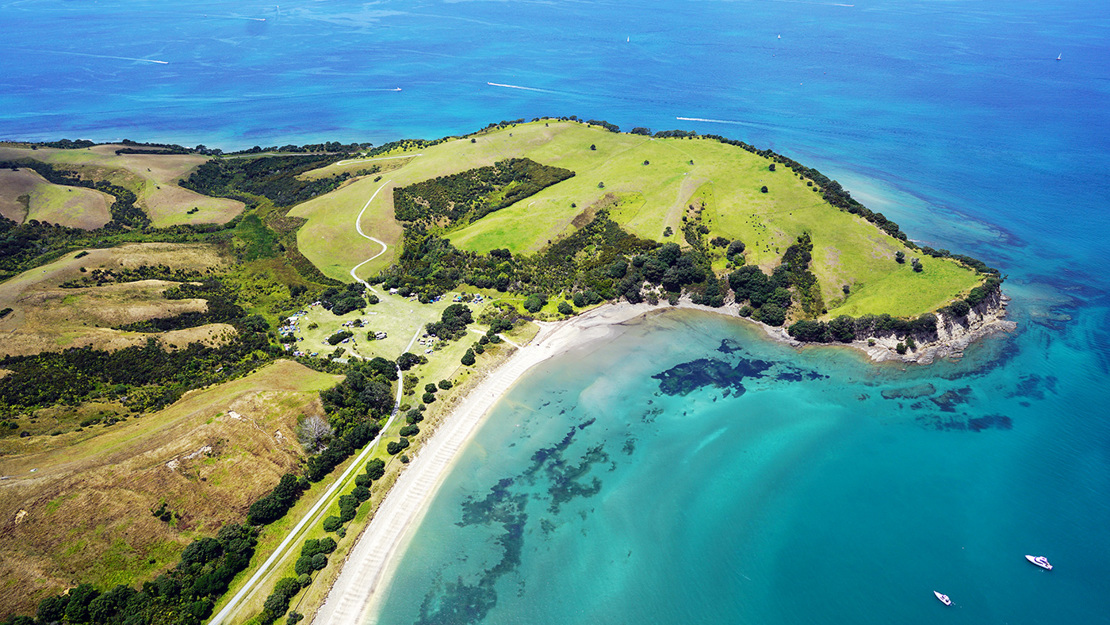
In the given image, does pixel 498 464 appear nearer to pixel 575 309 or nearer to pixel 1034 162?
pixel 575 309

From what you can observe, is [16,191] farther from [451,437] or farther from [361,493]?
[451,437]

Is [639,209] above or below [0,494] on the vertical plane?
above

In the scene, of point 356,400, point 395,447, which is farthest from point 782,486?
point 356,400

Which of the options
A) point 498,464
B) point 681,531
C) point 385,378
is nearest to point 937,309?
point 681,531

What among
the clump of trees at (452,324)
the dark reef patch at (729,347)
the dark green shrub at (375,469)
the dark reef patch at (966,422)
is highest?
the clump of trees at (452,324)

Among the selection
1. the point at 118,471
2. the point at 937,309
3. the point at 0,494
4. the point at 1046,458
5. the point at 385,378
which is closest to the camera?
the point at 0,494

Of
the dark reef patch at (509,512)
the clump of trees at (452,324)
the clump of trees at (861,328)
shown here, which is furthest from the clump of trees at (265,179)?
the clump of trees at (861,328)

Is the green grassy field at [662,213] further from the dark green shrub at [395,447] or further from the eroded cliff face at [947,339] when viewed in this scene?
the dark green shrub at [395,447]
